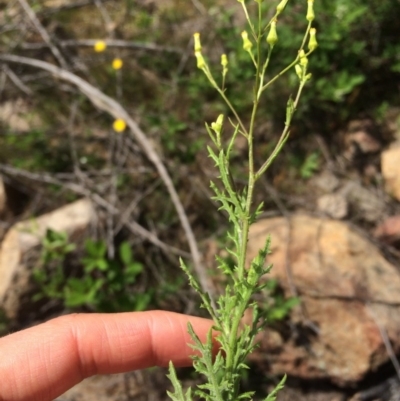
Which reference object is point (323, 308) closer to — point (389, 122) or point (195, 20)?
point (389, 122)

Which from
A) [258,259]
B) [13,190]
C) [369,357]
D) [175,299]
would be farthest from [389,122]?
[13,190]

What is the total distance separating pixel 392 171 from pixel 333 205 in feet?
1.88

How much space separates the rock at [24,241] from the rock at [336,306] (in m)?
1.47

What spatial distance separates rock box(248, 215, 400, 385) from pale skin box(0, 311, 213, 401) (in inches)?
51.5

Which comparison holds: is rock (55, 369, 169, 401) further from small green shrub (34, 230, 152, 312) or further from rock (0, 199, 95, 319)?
rock (0, 199, 95, 319)

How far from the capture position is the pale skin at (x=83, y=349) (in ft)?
6.59

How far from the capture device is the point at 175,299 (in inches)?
140

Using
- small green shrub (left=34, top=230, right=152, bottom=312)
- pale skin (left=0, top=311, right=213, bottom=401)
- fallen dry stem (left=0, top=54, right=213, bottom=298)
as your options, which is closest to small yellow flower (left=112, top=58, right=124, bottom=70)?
fallen dry stem (left=0, top=54, right=213, bottom=298)

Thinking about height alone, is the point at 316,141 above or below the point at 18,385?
above

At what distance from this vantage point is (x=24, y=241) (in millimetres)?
3699

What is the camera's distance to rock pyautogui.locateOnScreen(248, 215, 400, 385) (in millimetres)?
3260

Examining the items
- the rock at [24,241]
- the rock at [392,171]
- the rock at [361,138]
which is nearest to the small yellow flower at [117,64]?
the rock at [24,241]

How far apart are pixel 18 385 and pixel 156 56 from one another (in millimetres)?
3380

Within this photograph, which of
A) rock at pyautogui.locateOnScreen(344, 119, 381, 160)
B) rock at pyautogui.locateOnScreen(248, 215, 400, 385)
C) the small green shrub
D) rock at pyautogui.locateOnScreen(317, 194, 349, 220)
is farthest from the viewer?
rock at pyautogui.locateOnScreen(344, 119, 381, 160)
